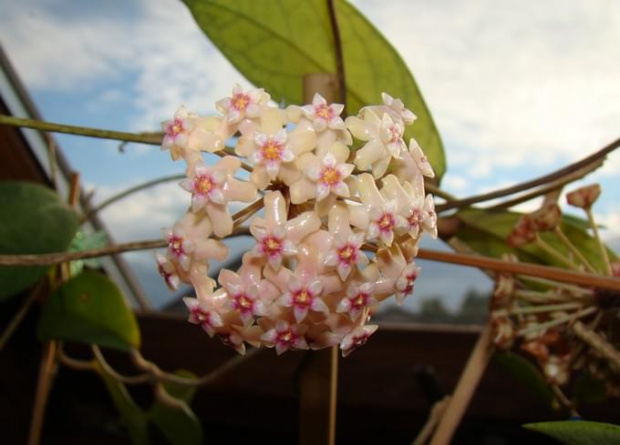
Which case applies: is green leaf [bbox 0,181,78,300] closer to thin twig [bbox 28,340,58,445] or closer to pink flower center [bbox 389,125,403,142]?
thin twig [bbox 28,340,58,445]

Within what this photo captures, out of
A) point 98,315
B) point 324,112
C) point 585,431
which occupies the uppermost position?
point 324,112

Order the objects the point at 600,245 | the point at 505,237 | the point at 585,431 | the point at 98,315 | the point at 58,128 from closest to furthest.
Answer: the point at 585,431
the point at 58,128
the point at 600,245
the point at 505,237
the point at 98,315

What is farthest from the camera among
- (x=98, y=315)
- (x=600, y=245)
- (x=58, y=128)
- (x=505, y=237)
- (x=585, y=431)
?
(x=98, y=315)

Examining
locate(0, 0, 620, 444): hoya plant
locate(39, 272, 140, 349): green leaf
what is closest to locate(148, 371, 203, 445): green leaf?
locate(0, 0, 620, 444): hoya plant

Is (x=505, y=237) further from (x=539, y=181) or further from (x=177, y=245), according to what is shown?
(x=177, y=245)

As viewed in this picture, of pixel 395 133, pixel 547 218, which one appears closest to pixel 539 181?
pixel 547 218

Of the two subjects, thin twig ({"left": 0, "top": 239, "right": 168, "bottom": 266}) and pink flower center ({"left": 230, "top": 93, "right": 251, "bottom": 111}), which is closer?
pink flower center ({"left": 230, "top": 93, "right": 251, "bottom": 111})

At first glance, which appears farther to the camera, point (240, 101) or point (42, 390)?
point (42, 390)

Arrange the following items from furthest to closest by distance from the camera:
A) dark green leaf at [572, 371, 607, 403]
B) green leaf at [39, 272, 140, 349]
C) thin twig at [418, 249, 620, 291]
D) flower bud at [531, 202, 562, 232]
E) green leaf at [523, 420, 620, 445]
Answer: green leaf at [39, 272, 140, 349]
dark green leaf at [572, 371, 607, 403]
flower bud at [531, 202, 562, 232]
thin twig at [418, 249, 620, 291]
green leaf at [523, 420, 620, 445]
